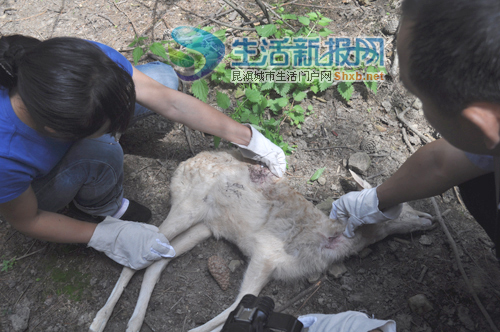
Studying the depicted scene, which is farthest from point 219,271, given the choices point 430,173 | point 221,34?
point 221,34

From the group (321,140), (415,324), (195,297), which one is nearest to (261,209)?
(195,297)

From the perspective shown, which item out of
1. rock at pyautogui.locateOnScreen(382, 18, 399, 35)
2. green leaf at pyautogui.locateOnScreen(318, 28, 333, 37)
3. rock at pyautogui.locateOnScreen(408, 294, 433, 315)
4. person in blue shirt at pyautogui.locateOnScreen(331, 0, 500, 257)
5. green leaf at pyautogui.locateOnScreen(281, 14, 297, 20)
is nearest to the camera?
person in blue shirt at pyautogui.locateOnScreen(331, 0, 500, 257)

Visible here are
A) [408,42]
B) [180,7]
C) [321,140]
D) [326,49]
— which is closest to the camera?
[408,42]

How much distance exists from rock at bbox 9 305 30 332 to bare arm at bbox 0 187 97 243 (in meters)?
0.76

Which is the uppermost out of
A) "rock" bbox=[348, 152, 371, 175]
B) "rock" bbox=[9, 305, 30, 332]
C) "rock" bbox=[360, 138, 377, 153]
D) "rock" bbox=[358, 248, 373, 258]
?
"rock" bbox=[360, 138, 377, 153]

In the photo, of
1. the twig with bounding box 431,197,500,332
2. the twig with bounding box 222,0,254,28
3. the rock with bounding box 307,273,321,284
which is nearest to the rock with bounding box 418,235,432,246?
the twig with bounding box 431,197,500,332

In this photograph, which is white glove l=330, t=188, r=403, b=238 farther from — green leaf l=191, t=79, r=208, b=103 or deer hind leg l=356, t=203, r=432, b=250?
green leaf l=191, t=79, r=208, b=103

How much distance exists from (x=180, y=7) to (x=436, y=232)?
4227 mm

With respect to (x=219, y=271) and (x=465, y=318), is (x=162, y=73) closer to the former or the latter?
(x=219, y=271)

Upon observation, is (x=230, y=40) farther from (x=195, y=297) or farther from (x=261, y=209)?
(x=195, y=297)

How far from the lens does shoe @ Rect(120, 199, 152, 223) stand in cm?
312

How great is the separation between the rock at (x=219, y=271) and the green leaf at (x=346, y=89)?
227cm

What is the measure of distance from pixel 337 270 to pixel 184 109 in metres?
1.95

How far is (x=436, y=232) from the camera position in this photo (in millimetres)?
2967
